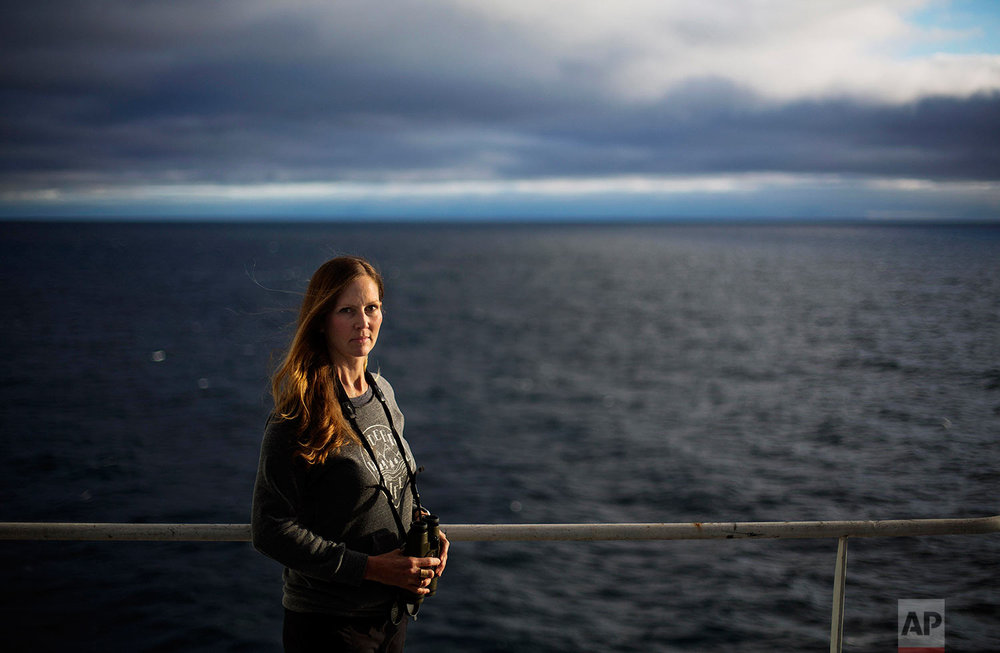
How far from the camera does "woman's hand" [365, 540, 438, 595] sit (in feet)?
8.67

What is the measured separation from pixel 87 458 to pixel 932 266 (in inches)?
5127

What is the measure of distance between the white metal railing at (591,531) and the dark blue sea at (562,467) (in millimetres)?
849

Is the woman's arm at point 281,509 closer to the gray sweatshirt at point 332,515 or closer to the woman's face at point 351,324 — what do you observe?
the gray sweatshirt at point 332,515

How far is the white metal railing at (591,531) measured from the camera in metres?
2.79

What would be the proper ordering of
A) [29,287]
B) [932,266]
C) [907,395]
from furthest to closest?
[932,266] → [29,287] → [907,395]

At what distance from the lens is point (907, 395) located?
120 ft

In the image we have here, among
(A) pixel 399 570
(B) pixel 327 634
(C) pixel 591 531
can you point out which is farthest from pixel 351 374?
(C) pixel 591 531

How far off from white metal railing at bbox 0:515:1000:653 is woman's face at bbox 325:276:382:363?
0.70 metres

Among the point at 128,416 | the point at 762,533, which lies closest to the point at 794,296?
the point at 128,416

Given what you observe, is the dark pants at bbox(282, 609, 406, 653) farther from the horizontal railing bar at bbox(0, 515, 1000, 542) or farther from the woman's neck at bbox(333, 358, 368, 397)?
the woman's neck at bbox(333, 358, 368, 397)

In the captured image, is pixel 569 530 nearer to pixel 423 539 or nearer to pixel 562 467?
pixel 423 539

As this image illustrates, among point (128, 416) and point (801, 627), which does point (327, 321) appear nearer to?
point (801, 627)

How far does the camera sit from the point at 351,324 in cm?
279
